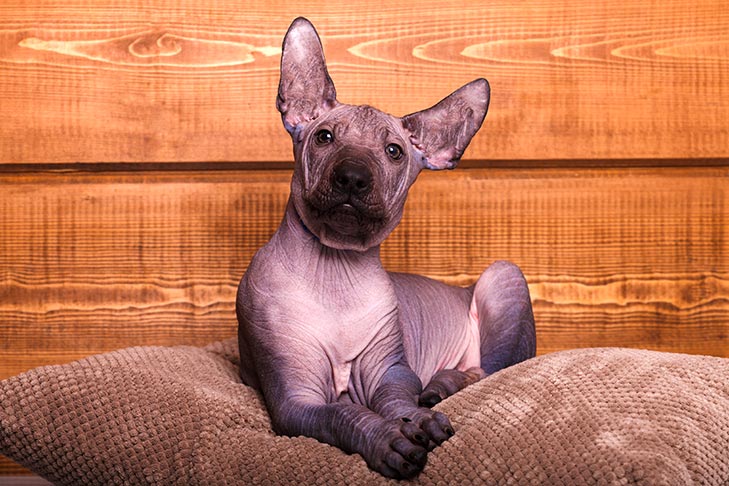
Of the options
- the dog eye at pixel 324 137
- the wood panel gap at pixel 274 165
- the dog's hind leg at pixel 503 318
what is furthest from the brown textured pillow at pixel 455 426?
the wood panel gap at pixel 274 165

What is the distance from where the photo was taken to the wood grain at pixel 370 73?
8.84 feet

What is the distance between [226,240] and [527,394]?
1.23m

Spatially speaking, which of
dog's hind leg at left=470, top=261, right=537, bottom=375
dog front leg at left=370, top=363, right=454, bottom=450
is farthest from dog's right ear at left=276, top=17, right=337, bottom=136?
dog's hind leg at left=470, top=261, right=537, bottom=375

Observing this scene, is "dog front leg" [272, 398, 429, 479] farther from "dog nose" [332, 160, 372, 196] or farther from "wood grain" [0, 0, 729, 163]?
"wood grain" [0, 0, 729, 163]

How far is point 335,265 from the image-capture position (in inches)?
78.1

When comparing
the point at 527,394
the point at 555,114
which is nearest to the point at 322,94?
the point at 527,394

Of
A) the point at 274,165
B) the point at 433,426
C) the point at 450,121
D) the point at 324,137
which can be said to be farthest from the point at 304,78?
the point at 433,426

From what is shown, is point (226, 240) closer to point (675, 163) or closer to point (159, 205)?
point (159, 205)

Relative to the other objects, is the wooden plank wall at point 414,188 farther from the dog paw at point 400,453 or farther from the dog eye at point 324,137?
the dog paw at point 400,453

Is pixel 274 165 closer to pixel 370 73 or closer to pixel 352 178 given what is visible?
pixel 370 73

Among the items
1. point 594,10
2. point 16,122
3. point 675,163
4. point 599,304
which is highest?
point 594,10

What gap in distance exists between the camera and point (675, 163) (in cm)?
279

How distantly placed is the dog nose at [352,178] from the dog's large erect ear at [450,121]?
13.0 inches

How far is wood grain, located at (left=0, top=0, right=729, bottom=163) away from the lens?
2695 mm
